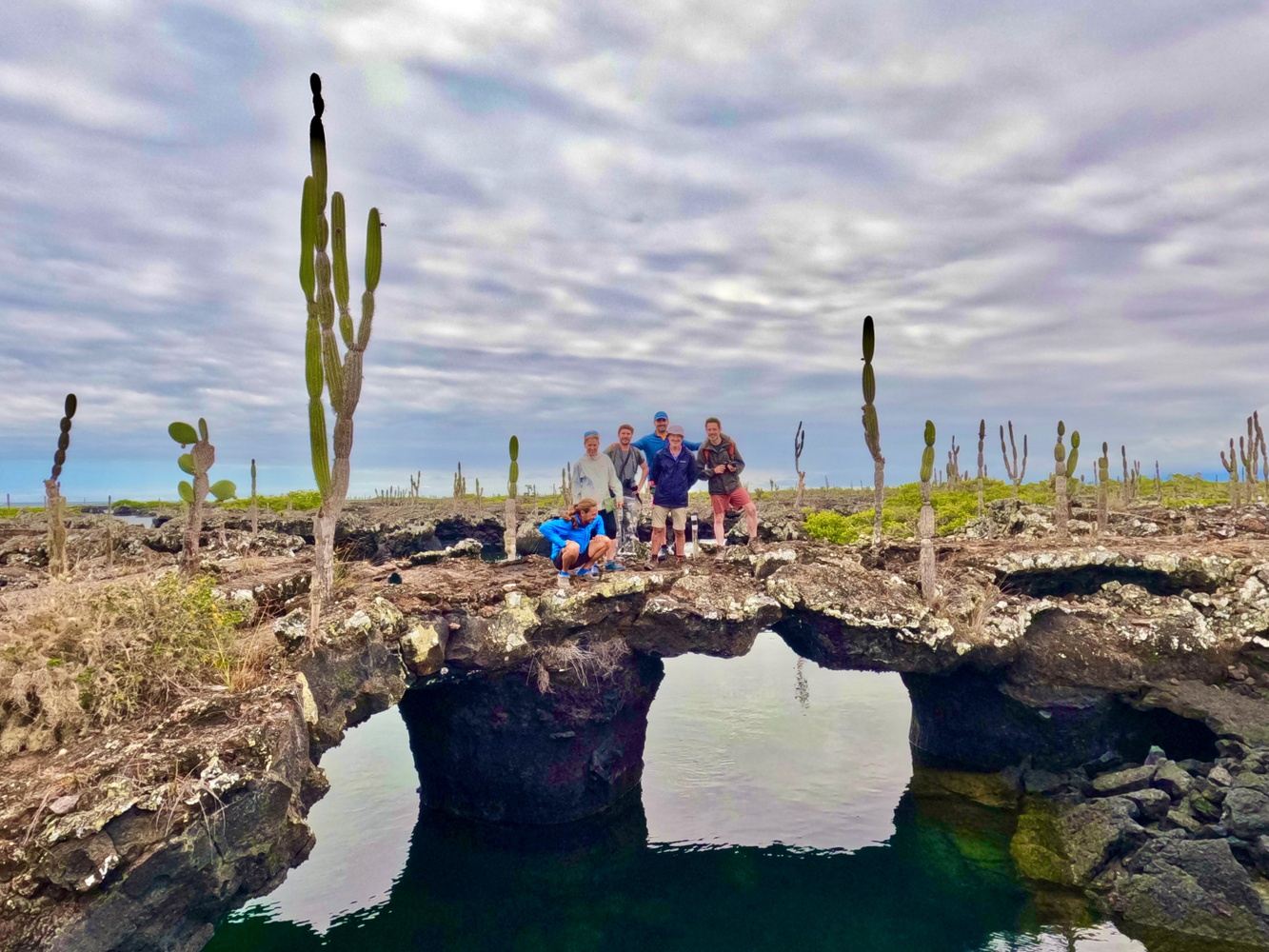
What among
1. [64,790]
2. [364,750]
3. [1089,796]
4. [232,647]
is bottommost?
[364,750]

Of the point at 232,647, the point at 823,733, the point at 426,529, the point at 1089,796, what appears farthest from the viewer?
the point at 426,529

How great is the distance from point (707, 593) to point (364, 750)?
13631mm

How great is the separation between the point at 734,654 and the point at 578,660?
9.12ft

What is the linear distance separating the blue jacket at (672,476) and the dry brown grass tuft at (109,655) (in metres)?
7.32

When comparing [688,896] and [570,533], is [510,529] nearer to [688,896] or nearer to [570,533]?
[570,533]

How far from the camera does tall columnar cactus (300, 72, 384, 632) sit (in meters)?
10.2

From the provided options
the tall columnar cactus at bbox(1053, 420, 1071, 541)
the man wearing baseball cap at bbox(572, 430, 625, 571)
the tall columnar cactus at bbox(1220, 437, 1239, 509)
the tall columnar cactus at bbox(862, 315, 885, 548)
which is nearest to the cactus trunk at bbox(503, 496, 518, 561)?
the man wearing baseball cap at bbox(572, 430, 625, 571)

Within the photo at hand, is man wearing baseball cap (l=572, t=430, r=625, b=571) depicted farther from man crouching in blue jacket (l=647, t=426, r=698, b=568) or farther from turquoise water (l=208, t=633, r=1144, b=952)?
turquoise water (l=208, t=633, r=1144, b=952)

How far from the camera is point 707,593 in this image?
13.2m

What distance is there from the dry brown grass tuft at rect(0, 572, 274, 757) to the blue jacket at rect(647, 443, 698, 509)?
7319 mm

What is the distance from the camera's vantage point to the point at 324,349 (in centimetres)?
1027

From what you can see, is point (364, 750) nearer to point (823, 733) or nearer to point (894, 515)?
point (823, 733)

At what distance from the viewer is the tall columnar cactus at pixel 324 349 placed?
33.6ft

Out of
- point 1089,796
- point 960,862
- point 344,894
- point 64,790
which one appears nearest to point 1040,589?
point 1089,796
